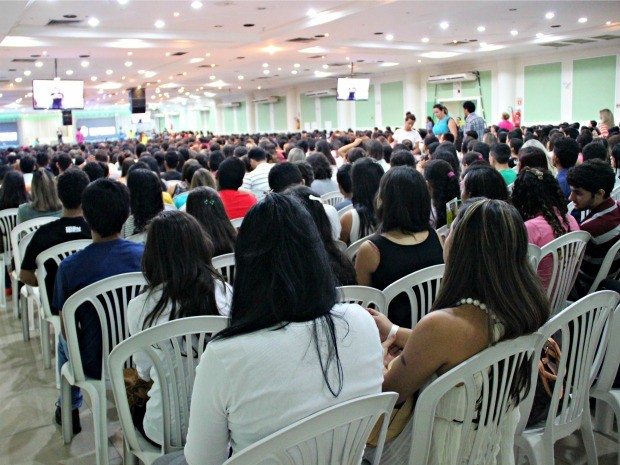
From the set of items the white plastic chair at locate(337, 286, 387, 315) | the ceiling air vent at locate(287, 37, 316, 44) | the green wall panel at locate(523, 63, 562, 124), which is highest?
the ceiling air vent at locate(287, 37, 316, 44)

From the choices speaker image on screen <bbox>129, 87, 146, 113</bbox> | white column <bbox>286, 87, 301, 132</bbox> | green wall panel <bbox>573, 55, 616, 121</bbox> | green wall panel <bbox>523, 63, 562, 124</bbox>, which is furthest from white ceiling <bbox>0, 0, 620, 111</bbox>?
white column <bbox>286, 87, 301, 132</bbox>

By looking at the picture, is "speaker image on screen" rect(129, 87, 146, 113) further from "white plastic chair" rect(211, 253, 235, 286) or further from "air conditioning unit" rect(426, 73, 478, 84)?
"white plastic chair" rect(211, 253, 235, 286)

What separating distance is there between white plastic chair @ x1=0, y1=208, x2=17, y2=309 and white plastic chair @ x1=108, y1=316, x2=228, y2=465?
3568 millimetres

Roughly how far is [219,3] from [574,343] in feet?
26.6

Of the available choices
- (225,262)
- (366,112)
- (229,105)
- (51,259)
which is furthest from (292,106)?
(225,262)

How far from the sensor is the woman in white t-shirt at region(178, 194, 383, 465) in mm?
1378

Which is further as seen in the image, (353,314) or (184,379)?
(184,379)

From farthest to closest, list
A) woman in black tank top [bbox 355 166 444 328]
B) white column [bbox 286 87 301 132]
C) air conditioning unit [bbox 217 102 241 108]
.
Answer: air conditioning unit [bbox 217 102 241 108]
white column [bbox 286 87 301 132]
woman in black tank top [bbox 355 166 444 328]

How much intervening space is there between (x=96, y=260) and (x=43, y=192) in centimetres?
227

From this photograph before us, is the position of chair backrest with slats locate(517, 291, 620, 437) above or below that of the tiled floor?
above

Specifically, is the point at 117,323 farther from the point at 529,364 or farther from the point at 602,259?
the point at 602,259

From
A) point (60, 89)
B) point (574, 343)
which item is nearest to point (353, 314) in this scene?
point (574, 343)

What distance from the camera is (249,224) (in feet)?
4.82

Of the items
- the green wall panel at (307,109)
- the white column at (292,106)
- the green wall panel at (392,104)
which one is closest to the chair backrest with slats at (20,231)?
the green wall panel at (392,104)
